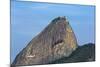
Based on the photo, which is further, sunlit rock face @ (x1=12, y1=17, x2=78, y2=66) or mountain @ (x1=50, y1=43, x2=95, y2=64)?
mountain @ (x1=50, y1=43, x2=95, y2=64)

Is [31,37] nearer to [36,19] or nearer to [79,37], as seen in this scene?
[36,19]

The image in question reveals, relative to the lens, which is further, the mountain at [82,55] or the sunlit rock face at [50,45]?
the mountain at [82,55]

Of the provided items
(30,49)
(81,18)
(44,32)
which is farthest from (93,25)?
(30,49)

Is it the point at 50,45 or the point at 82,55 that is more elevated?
the point at 50,45

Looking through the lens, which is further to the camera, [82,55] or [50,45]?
[82,55]
